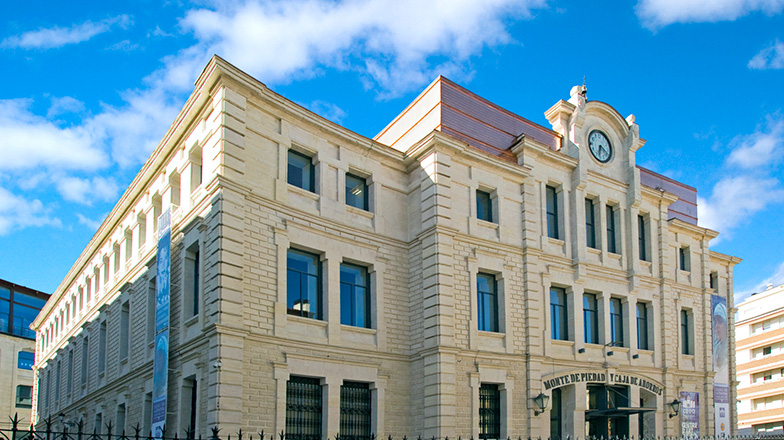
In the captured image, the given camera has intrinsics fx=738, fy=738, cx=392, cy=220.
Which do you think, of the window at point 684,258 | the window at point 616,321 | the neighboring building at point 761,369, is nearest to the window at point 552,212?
the window at point 616,321

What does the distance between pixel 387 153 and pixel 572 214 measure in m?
8.35

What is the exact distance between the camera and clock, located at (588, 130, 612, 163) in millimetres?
30453

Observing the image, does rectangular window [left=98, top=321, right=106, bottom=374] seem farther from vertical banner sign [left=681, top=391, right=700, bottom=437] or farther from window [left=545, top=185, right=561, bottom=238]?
vertical banner sign [left=681, top=391, right=700, bottom=437]

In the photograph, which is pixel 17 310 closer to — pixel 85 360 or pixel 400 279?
pixel 85 360

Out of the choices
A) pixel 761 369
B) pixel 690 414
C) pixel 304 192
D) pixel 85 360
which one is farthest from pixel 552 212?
pixel 761 369

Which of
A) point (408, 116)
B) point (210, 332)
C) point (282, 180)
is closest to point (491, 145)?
point (408, 116)

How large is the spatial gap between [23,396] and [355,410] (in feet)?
153

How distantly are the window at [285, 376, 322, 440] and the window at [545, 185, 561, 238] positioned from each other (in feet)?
37.5

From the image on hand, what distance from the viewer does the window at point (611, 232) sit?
30672 mm

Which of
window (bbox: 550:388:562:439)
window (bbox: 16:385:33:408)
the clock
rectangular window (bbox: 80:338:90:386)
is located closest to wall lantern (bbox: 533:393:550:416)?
window (bbox: 550:388:562:439)

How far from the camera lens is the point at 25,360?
195 feet

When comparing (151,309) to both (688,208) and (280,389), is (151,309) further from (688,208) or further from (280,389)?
(688,208)

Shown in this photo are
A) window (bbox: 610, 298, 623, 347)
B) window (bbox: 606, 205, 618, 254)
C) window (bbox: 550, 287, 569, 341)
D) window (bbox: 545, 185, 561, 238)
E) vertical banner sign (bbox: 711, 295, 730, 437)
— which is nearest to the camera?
window (bbox: 550, 287, 569, 341)

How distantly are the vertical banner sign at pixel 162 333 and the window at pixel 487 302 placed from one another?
1029cm
